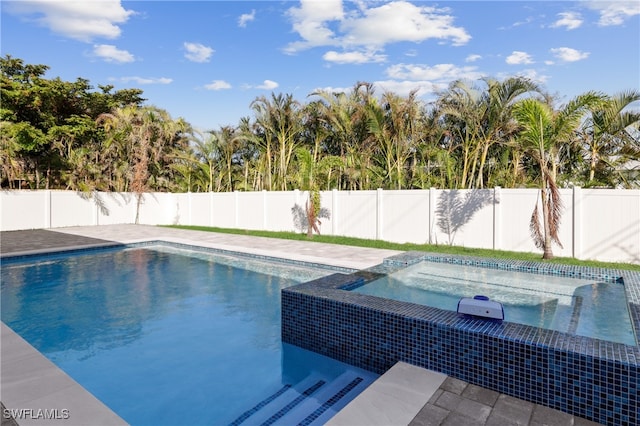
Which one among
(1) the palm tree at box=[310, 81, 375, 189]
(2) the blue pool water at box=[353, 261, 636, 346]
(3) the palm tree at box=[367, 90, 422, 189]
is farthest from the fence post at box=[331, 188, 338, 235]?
(2) the blue pool water at box=[353, 261, 636, 346]

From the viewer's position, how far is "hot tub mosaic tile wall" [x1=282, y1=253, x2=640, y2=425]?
235cm

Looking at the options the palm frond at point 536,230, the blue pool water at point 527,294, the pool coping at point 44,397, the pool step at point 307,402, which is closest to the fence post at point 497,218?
the palm frond at point 536,230

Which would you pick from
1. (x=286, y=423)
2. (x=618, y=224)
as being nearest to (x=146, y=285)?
(x=286, y=423)

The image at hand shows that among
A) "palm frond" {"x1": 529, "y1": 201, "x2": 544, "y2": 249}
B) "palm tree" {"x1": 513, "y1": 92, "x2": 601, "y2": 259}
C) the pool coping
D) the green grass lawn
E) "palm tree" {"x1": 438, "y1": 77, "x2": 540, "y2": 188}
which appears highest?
"palm tree" {"x1": 438, "y1": 77, "x2": 540, "y2": 188}

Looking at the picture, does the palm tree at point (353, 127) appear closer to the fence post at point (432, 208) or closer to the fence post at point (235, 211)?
the fence post at point (432, 208)

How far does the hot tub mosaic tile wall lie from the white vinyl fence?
Answer: 13.1 ft

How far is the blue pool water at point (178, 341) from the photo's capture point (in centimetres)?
307

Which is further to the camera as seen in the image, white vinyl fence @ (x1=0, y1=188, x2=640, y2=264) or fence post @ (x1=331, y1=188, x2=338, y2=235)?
fence post @ (x1=331, y1=188, x2=338, y2=235)

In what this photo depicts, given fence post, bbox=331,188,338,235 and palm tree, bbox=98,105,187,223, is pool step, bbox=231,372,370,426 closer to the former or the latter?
fence post, bbox=331,188,338,235

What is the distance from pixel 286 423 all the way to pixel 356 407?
612 millimetres

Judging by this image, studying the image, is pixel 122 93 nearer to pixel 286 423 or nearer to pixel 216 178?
pixel 216 178

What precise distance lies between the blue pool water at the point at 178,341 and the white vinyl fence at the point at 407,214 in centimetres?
390

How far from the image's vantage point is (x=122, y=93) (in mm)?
21922

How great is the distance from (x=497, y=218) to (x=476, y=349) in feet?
22.3
